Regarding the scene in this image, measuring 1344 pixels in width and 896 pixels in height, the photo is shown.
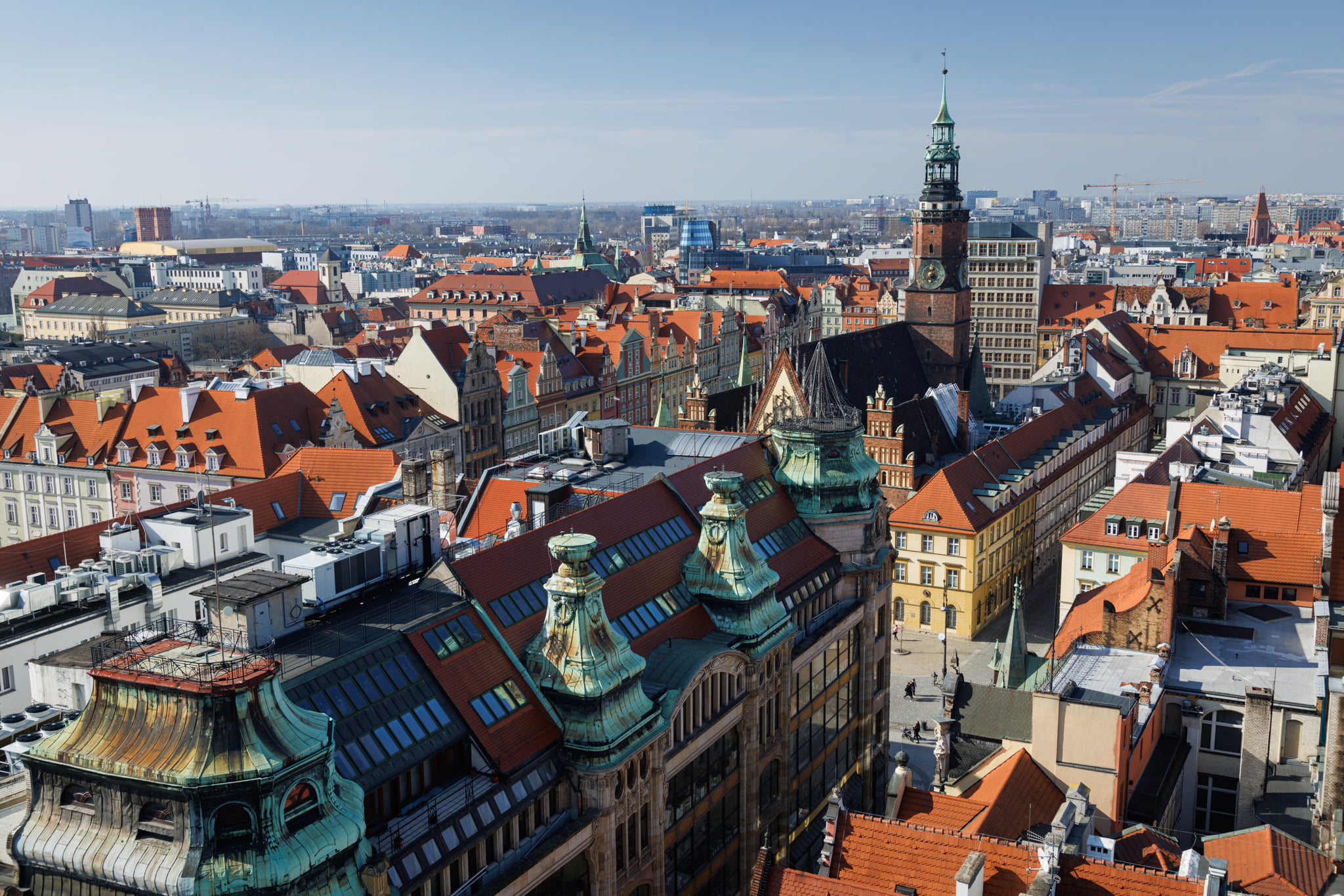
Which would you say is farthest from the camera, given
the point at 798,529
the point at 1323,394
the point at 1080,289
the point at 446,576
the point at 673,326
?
the point at 1080,289

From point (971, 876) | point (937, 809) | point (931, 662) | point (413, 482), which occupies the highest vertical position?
point (413, 482)

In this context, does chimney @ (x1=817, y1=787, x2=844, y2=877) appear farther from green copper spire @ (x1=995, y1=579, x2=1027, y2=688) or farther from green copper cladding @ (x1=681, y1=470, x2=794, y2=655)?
green copper spire @ (x1=995, y1=579, x2=1027, y2=688)

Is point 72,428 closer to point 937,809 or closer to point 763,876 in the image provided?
point 937,809

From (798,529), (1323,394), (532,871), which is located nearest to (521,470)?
(798,529)

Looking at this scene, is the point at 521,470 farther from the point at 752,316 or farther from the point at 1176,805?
the point at 752,316

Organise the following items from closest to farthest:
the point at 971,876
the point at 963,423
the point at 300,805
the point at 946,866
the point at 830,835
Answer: the point at 300,805 < the point at 971,876 < the point at 946,866 < the point at 830,835 < the point at 963,423

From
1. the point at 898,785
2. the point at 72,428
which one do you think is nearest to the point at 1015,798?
the point at 898,785

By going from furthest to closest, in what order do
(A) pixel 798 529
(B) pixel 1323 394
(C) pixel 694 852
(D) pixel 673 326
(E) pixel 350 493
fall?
(D) pixel 673 326
(B) pixel 1323 394
(E) pixel 350 493
(A) pixel 798 529
(C) pixel 694 852

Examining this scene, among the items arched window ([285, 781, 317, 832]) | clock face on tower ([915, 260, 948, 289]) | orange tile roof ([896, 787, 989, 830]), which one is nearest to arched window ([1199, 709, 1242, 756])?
orange tile roof ([896, 787, 989, 830])
